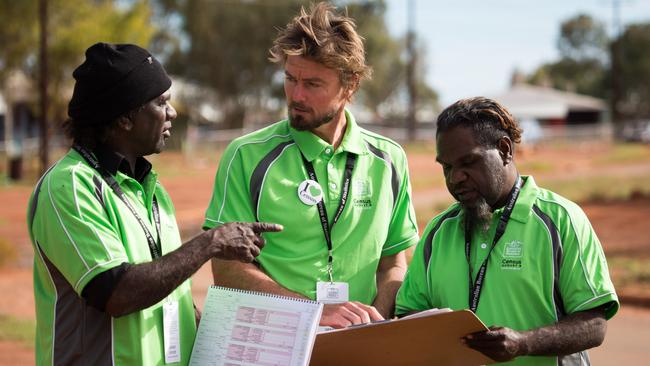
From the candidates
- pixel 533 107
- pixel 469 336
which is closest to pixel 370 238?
pixel 469 336

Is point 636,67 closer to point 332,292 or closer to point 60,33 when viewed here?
point 60,33

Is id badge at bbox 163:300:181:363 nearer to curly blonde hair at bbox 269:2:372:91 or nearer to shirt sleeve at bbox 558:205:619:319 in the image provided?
curly blonde hair at bbox 269:2:372:91

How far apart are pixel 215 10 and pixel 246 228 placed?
198 feet

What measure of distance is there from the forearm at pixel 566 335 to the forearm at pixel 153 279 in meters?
1.12

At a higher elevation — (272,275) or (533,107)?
(272,275)

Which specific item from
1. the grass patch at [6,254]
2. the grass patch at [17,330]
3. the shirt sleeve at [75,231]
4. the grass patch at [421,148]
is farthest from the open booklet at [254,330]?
the grass patch at [421,148]

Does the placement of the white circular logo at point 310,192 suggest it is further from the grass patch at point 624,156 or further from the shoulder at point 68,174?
the grass patch at point 624,156

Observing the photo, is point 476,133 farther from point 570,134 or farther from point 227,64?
point 227,64

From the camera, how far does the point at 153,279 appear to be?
9.74 ft

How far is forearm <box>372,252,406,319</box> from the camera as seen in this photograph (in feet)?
13.2

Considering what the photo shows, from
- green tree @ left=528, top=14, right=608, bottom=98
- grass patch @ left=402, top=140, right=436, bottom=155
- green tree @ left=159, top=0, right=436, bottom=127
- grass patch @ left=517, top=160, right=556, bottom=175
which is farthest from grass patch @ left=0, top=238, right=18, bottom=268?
green tree @ left=528, top=14, right=608, bottom=98

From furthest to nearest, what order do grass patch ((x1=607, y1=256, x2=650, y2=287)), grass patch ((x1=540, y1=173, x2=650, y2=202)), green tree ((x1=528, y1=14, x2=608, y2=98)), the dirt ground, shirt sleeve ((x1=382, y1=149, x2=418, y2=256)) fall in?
green tree ((x1=528, y1=14, x2=608, y2=98))
grass patch ((x1=540, y1=173, x2=650, y2=202))
grass patch ((x1=607, y1=256, x2=650, y2=287))
the dirt ground
shirt sleeve ((x1=382, y1=149, x2=418, y2=256))

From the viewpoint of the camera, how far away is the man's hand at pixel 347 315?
3.59 metres

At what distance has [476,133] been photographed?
3332 mm
